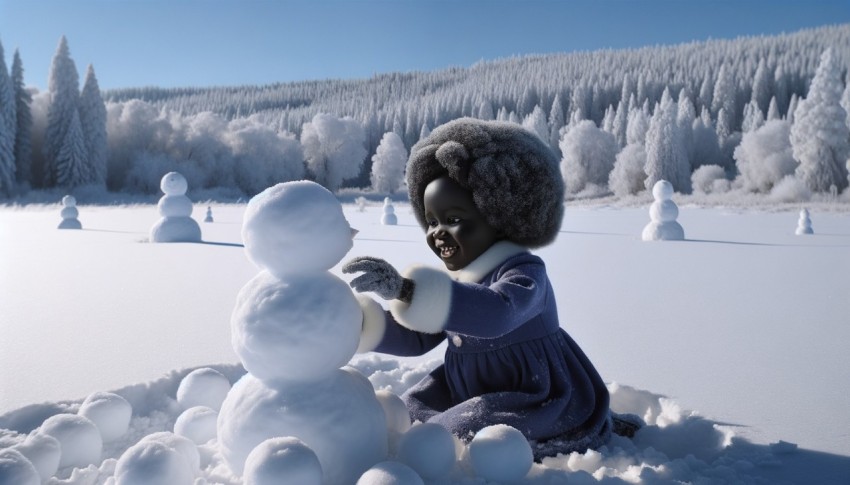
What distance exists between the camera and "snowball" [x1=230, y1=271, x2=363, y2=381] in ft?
4.48

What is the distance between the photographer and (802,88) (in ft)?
167

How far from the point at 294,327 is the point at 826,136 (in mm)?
24844

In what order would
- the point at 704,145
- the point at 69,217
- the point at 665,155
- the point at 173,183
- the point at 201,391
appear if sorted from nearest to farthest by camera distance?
the point at 201,391, the point at 173,183, the point at 69,217, the point at 665,155, the point at 704,145

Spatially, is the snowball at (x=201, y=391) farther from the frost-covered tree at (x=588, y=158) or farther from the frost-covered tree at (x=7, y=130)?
the frost-covered tree at (x=588, y=158)

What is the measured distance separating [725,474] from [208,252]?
672 centimetres

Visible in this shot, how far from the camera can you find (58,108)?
1065 inches

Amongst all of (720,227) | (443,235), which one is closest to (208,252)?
(443,235)

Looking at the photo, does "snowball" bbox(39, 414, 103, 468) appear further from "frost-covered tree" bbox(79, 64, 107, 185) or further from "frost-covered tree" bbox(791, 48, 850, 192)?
"frost-covered tree" bbox(79, 64, 107, 185)

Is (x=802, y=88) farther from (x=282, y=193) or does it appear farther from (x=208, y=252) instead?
(x=282, y=193)

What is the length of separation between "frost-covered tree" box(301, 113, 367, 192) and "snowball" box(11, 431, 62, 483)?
37.7 metres

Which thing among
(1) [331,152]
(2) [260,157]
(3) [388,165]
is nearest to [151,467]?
(2) [260,157]

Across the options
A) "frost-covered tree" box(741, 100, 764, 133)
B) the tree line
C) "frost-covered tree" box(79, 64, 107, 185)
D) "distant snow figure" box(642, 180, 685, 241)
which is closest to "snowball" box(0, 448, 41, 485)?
"distant snow figure" box(642, 180, 685, 241)

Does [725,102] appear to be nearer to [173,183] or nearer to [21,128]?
[21,128]

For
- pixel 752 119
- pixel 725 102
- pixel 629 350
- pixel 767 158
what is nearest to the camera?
pixel 629 350
